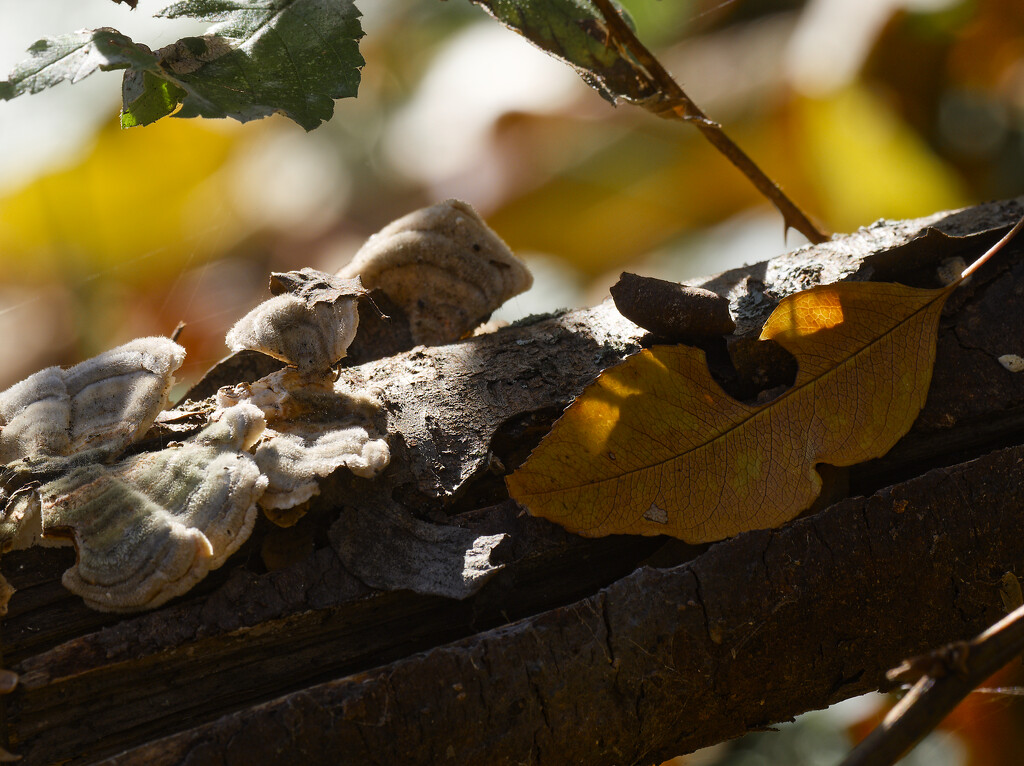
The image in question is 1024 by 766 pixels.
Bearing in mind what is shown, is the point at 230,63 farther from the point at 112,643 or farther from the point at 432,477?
the point at 112,643

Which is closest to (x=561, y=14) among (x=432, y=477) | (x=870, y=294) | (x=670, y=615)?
(x=870, y=294)

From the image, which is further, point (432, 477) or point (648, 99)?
point (648, 99)

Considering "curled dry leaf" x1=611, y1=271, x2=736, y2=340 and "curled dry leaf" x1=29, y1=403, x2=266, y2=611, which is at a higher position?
"curled dry leaf" x1=29, y1=403, x2=266, y2=611

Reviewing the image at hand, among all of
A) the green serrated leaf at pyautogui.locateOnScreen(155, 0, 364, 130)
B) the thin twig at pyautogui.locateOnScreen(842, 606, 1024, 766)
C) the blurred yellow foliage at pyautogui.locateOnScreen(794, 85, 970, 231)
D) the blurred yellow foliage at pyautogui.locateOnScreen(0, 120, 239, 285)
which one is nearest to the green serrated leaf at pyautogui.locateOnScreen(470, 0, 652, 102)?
the green serrated leaf at pyautogui.locateOnScreen(155, 0, 364, 130)

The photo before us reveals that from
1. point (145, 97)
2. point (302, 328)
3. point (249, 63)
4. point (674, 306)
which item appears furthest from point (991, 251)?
point (145, 97)

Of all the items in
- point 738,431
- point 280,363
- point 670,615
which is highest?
point 280,363

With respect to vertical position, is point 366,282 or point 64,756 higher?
point 366,282

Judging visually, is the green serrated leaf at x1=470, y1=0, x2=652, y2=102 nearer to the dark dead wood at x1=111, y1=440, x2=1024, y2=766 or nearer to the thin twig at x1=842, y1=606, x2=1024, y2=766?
the dark dead wood at x1=111, y1=440, x2=1024, y2=766

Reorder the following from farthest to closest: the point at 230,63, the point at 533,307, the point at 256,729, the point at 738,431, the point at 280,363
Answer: the point at 533,307 → the point at 280,363 → the point at 230,63 → the point at 738,431 → the point at 256,729
